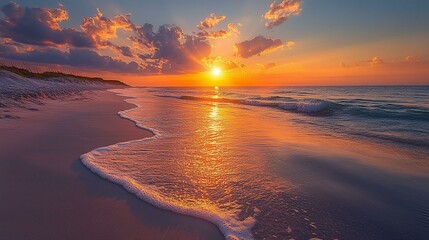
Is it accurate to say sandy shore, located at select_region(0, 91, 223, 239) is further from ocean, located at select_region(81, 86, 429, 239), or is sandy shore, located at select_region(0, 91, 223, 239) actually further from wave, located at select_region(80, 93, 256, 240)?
ocean, located at select_region(81, 86, 429, 239)

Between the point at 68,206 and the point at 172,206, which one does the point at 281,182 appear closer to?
the point at 172,206

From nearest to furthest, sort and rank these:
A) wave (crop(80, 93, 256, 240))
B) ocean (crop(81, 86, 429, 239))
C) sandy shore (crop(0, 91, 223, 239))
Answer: sandy shore (crop(0, 91, 223, 239)) < wave (crop(80, 93, 256, 240)) < ocean (crop(81, 86, 429, 239))

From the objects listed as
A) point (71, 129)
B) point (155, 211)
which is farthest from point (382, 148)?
point (71, 129)

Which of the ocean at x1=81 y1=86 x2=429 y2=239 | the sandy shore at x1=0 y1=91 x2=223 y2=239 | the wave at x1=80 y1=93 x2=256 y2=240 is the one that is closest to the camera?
the sandy shore at x1=0 y1=91 x2=223 y2=239

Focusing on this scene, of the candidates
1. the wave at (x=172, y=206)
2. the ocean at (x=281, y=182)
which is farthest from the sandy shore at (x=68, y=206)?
the ocean at (x=281, y=182)

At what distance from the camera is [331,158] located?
556cm

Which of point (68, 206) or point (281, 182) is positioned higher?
point (68, 206)

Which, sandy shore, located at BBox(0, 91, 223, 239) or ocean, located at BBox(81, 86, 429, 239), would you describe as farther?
ocean, located at BBox(81, 86, 429, 239)

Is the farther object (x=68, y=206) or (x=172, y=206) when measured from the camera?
(x=172, y=206)

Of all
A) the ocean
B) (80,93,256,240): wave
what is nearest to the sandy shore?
(80,93,256,240): wave

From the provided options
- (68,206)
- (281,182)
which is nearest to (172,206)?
(68,206)

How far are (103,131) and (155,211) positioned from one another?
207 inches

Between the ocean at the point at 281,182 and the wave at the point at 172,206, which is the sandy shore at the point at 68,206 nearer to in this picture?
the wave at the point at 172,206

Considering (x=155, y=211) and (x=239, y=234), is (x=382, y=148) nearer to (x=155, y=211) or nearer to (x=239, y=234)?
(x=239, y=234)
